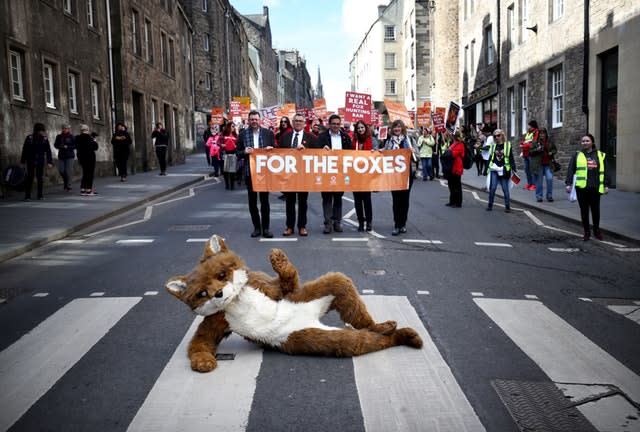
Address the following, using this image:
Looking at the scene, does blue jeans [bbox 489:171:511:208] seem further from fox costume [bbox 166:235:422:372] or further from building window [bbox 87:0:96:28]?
building window [bbox 87:0:96:28]

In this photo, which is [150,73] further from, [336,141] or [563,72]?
[336,141]

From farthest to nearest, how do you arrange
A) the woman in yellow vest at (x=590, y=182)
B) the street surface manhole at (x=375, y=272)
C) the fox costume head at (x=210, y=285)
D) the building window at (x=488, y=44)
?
the building window at (x=488, y=44) < the woman in yellow vest at (x=590, y=182) < the street surface manhole at (x=375, y=272) < the fox costume head at (x=210, y=285)

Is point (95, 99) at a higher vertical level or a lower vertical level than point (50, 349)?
higher

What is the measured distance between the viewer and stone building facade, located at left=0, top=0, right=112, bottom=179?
61.1 ft

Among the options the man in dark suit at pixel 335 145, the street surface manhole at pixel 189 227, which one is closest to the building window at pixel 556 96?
the man in dark suit at pixel 335 145

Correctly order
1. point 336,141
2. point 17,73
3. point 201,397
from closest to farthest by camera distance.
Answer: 1. point 201,397
2. point 336,141
3. point 17,73

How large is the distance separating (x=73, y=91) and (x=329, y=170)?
1618 cm

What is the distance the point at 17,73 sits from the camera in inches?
774

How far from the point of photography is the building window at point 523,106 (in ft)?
91.3

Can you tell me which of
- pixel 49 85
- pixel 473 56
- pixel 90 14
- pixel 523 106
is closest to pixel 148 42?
pixel 90 14

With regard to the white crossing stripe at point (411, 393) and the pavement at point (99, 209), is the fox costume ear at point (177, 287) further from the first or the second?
the pavement at point (99, 209)

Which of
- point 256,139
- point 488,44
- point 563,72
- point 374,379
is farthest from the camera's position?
point 488,44

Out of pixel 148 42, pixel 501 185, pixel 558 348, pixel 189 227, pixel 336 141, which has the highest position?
pixel 148 42

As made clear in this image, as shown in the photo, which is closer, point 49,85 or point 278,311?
point 278,311
